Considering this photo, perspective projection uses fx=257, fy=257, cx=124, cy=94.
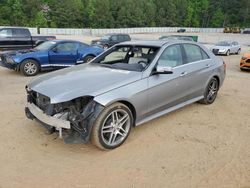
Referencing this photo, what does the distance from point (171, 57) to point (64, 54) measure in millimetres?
6102

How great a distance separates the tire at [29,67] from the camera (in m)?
8.98

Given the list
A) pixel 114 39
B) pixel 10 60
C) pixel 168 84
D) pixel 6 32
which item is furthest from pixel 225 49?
pixel 168 84

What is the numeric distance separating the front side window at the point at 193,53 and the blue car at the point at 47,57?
5858mm

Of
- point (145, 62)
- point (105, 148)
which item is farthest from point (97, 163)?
point (145, 62)

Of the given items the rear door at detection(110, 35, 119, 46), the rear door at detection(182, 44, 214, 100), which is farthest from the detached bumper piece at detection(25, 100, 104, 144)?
the rear door at detection(110, 35, 119, 46)

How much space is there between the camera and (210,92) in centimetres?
580

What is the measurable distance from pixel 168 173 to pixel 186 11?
9934 centimetres

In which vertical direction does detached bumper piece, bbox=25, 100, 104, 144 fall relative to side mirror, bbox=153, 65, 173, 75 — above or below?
below

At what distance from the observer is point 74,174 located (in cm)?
320

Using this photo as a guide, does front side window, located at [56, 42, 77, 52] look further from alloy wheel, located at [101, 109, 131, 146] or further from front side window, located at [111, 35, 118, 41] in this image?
front side window, located at [111, 35, 118, 41]

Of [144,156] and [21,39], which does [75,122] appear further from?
[21,39]

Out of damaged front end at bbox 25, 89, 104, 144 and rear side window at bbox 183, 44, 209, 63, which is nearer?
damaged front end at bbox 25, 89, 104, 144

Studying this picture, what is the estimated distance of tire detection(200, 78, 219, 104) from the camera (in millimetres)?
5677

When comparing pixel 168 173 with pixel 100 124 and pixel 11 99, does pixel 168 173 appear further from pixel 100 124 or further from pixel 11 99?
pixel 11 99
